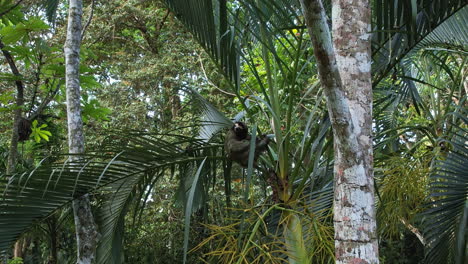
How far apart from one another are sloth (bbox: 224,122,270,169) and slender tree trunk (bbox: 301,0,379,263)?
57 centimetres

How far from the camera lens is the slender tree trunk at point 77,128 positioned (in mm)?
2766

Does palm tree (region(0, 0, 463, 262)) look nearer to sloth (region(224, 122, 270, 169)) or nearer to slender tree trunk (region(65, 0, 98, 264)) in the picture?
sloth (region(224, 122, 270, 169))

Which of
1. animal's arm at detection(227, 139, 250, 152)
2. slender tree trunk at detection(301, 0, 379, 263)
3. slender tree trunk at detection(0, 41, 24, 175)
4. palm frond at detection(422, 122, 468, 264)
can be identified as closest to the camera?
slender tree trunk at detection(301, 0, 379, 263)

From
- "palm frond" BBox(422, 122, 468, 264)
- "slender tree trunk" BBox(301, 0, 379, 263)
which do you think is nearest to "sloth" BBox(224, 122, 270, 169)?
"slender tree trunk" BBox(301, 0, 379, 263)

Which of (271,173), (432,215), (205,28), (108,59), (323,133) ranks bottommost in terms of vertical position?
(432,215)

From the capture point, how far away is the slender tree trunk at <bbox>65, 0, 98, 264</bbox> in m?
2.77

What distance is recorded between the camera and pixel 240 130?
7.02 feet

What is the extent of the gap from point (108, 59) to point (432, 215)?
23.0 ft

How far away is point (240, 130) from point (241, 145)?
0.28ft

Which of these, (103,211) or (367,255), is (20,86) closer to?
(103,211)

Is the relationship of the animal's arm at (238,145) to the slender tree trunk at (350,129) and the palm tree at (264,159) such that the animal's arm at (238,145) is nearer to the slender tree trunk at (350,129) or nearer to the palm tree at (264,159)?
the palm tree at (264,159)

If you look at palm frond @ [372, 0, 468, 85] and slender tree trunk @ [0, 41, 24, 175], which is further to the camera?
slender tree trunk @ [0, 41, 24, 175]

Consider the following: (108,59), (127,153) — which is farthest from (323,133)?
(108,59)

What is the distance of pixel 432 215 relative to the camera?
8.17 feet
